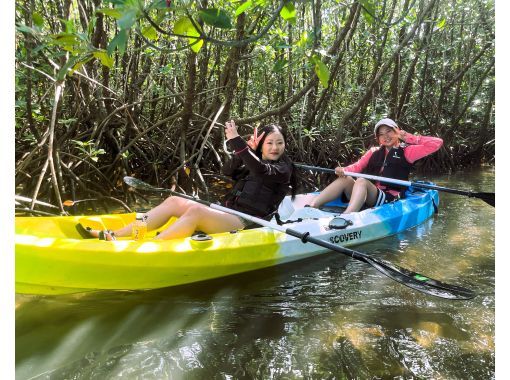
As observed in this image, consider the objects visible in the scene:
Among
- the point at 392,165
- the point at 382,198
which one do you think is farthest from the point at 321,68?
the point at 392,165

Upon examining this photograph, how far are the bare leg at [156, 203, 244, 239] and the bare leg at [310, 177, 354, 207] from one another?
4.54 feet

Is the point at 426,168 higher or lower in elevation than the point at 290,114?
lower

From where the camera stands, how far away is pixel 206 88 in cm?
658

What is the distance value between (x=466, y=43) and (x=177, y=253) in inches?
341

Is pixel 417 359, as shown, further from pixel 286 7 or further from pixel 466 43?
pixel 466 43

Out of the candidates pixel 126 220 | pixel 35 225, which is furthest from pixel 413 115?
pixel 35 225

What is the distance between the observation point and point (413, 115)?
973 cm

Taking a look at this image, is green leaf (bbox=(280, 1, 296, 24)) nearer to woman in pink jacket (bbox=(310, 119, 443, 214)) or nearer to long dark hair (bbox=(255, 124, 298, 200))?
long dark hair (bbox=(255, 124, 298, 200))

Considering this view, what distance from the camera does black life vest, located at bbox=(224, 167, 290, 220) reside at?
328 cm

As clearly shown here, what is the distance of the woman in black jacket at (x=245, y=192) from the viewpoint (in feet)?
10.2

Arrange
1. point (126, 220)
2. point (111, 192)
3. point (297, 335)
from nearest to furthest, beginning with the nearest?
point (297, 335)
point (126, 220)
point (111, 192)

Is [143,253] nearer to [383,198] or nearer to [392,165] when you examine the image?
[383,198]

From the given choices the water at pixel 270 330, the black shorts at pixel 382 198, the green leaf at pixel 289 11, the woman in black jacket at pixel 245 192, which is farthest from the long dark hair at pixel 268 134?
the green leaf at pixel 289 11

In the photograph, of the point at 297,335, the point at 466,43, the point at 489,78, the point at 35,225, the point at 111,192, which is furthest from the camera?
the point at 489,78
